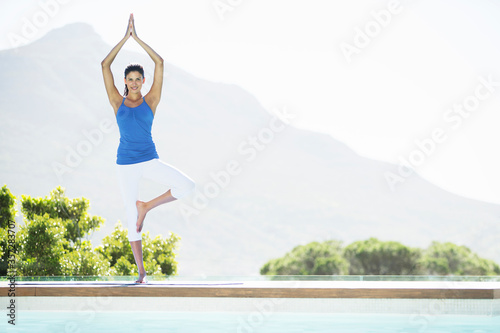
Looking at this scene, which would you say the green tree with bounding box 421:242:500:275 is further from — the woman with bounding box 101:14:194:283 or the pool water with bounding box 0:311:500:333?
the woman with bounding box 101:14:194:283

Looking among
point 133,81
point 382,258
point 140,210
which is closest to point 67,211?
point 140,210

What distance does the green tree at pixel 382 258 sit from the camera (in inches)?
925

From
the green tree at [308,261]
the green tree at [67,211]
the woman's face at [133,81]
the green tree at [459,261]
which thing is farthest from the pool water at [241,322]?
the green tree at [308,261]

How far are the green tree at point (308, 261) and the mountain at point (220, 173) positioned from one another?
3637 centimetres

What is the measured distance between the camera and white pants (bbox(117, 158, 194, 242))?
202 inches

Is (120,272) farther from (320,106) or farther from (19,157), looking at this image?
(19,157)

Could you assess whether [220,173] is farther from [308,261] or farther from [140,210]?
[140,210]

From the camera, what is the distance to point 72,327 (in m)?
4.84

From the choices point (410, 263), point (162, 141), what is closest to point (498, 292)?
point (410, 263)

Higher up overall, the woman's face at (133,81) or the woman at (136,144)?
the woman's face at (133,81)

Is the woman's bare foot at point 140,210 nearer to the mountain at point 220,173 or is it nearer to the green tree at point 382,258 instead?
the green tree at point 382,258

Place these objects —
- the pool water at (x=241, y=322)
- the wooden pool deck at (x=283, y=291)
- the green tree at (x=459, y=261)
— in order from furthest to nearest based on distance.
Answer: the green tree at (x=459, y=261)
the wooden pool deck at (x=283, y=291)
the pool water at (x=241, y=322)

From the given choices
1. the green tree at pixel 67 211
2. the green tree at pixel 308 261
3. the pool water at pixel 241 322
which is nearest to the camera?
the pool water at pixel 241 322

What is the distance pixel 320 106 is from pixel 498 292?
64272mm
